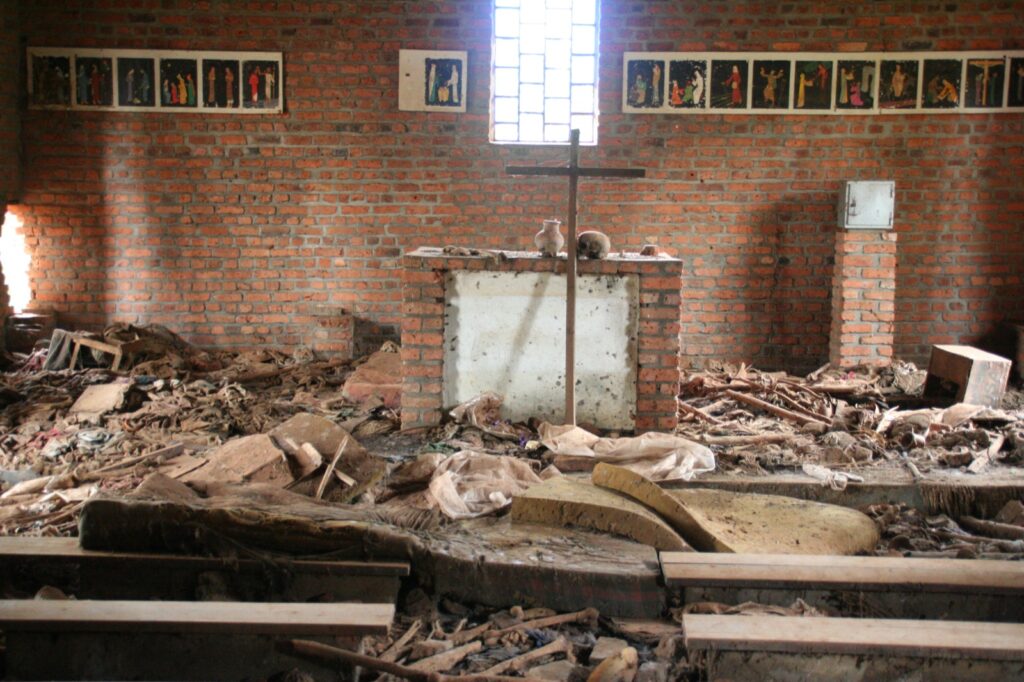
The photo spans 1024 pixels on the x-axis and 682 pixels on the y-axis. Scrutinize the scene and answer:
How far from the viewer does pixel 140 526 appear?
3.85 metres

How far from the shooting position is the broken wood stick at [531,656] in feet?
10.4

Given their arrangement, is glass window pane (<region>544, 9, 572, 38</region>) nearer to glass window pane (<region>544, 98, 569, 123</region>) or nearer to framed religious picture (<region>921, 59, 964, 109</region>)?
glass window pane (<region>544, 98, 569, 123</region>)

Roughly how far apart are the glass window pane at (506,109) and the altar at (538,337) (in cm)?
312

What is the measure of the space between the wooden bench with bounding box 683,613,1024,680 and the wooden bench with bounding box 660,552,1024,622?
1.42 feet

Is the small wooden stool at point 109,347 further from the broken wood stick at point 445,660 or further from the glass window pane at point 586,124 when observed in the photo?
the broken wood stick at point 445,660

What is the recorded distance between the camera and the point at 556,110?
8.84m

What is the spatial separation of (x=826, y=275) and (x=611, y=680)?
6.58 m

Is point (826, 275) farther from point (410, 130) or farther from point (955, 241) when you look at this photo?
point (410, 130)

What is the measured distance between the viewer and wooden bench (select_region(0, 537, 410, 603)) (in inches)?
148

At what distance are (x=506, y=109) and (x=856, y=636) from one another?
6646 mm

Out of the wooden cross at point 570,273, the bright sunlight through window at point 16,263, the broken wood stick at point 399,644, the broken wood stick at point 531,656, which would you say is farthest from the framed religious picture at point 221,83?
the broken wood stick at point 531,656

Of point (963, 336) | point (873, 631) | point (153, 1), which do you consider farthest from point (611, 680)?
point (153, 1)

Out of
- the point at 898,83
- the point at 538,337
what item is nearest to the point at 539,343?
the point at 538,337

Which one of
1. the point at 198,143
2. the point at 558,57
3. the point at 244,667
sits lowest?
the point at 244,667
